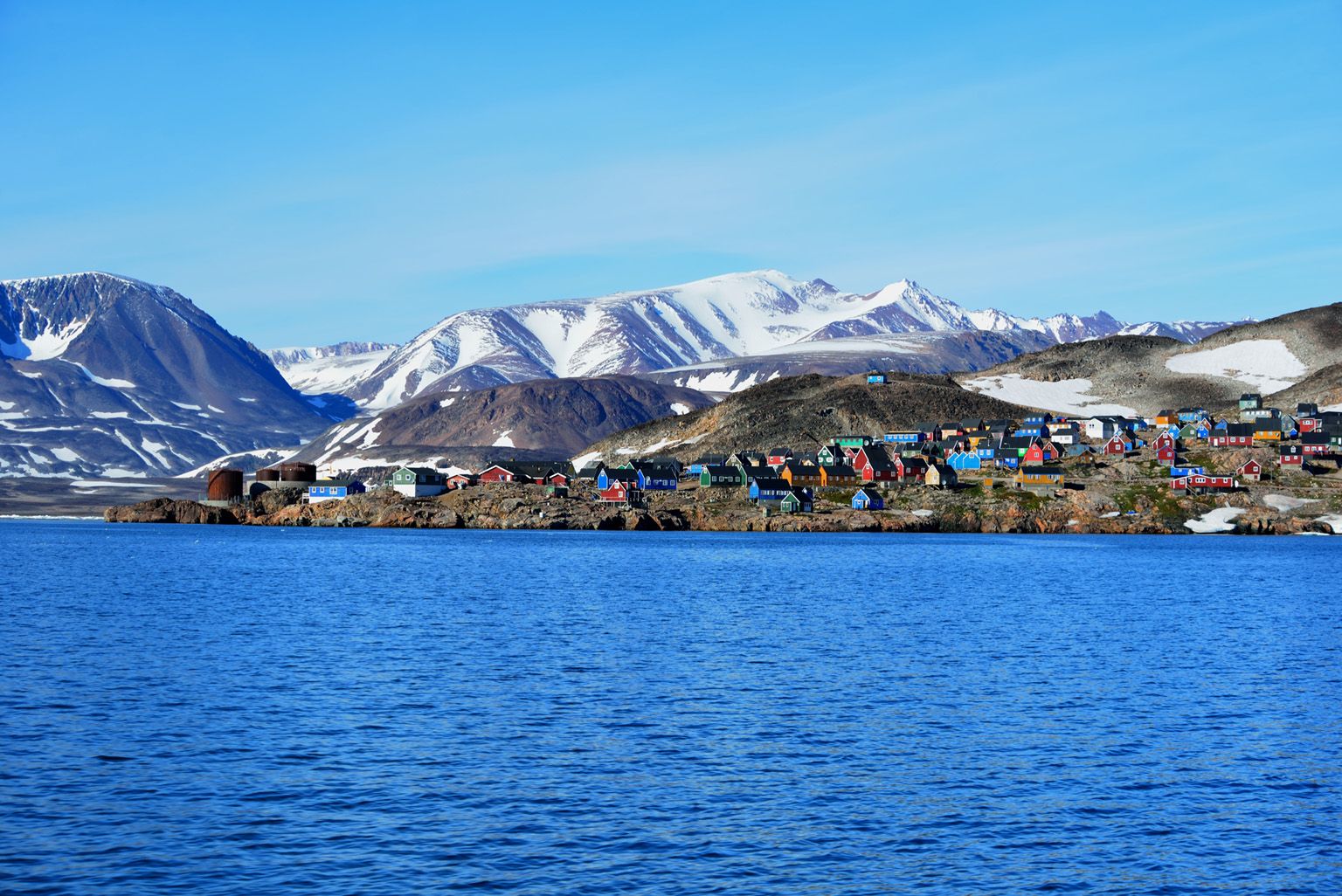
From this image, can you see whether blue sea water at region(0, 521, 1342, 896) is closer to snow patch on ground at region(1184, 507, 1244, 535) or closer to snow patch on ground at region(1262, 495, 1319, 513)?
snow patch on ground at region(1184, 507, 1244, 535)

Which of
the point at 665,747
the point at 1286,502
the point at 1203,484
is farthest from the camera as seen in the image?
the point at 1203,484

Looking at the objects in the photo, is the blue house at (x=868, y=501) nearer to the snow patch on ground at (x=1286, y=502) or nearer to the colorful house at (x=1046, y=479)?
the colorful house at (x=1046, y=479)

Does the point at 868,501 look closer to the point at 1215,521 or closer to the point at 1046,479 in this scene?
the point at 1046,479

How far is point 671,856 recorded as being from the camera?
27828 mm

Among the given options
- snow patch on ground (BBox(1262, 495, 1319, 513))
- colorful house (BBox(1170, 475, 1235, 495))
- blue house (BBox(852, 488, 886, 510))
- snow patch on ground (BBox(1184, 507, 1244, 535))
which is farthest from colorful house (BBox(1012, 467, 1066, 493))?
snow patch on ground (BBox(1262, 495, 1319, 513))

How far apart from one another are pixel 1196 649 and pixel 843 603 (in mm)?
25196

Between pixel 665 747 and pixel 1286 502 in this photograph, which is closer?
pixel 665 747

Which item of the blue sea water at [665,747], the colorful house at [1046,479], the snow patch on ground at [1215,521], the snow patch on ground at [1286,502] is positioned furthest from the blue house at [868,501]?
the blue sea water at [665,747]

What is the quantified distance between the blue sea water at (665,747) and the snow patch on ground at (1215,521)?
10184 centimetres

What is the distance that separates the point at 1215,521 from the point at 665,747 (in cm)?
16100

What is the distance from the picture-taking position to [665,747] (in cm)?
3825

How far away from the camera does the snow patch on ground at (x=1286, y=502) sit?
181375mm

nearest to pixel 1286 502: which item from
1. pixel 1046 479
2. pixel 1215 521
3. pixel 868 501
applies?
pixel 1215 521

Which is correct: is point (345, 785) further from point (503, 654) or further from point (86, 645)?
point (86, 645)
